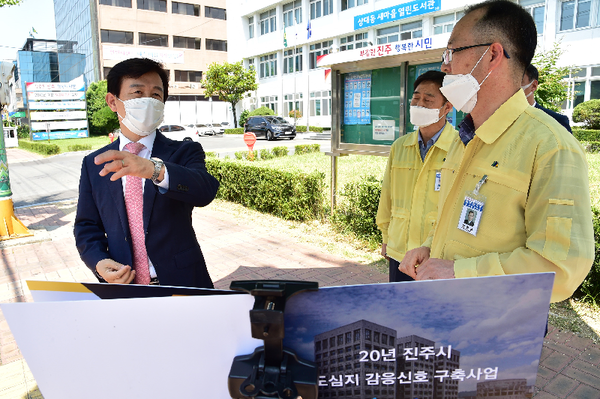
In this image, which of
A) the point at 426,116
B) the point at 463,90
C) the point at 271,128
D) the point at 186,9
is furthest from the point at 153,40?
the point at 463,90

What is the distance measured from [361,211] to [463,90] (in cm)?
436

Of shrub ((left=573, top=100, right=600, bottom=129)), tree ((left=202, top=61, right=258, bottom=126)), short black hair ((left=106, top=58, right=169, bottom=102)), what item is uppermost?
tree ((left=202, top=61, right=258, bottom=126))

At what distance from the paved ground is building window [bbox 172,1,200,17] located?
50.5 m

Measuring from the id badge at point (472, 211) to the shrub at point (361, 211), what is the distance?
4100 mm

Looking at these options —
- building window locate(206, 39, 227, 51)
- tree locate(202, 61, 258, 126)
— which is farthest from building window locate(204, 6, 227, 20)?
tree locate(202, 61, 258, 126)

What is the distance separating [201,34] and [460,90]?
188 ft

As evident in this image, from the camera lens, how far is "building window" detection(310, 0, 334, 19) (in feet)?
119

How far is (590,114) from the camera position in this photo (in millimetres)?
18156

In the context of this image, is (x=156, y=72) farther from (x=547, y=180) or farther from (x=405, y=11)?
(x=405, y=11)

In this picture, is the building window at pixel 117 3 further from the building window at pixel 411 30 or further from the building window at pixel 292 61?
the building window at pixel 411 30

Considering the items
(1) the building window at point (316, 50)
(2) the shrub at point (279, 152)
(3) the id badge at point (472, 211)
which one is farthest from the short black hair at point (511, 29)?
(1) the building window at point (316, 50)

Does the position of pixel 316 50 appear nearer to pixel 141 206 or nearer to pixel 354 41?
pixel 354 41

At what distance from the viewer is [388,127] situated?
5664mm

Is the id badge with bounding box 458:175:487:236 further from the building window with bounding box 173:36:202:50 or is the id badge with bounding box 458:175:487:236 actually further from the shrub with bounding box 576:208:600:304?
the building window with bounding box 173:36:202:50
